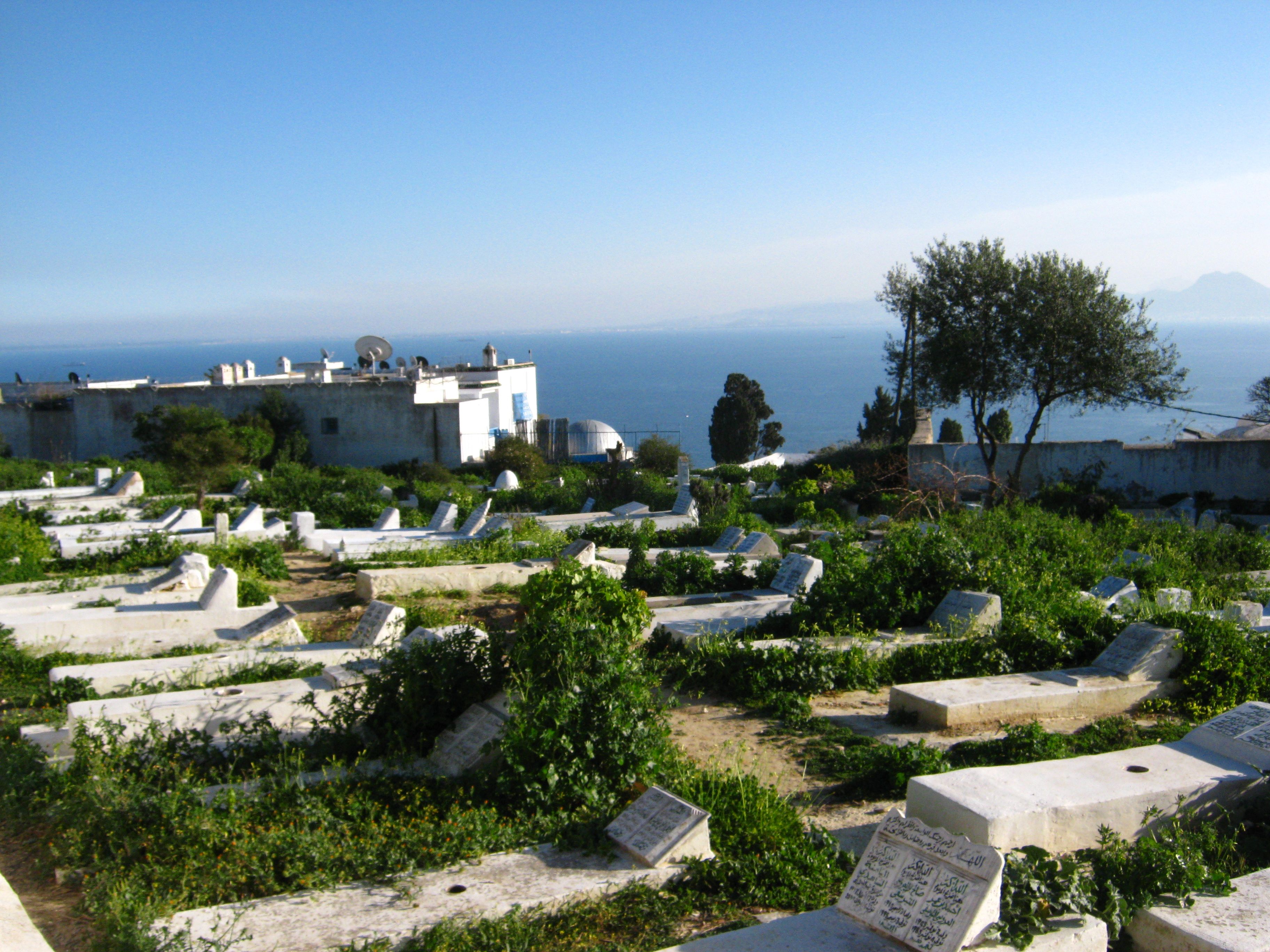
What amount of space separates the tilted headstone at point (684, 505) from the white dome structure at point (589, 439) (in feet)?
57.4

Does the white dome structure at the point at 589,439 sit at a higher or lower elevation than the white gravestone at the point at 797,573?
lower

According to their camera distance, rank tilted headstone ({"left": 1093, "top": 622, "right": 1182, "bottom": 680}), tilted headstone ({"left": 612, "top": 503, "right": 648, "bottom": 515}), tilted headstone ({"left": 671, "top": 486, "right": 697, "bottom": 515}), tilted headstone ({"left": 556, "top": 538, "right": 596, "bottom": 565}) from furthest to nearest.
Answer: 1. tilted headstone ({"left": 612, "top": 503, "right": 648, "bottom": 515})
2. tilted headstone ({"left": 671, "top": 486, "right": 697, "bottom": 515})
3. tilted headstone ({"left": 556, "top": 538, "right": 596, "bottom": 565})
4. tilted headstone ({"left": 1093, "top": 622, "right": 1182, "bottom": 680})

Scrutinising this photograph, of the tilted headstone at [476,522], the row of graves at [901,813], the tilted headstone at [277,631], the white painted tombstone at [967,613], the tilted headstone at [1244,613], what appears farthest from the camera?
the tilted headstone at [476,522]

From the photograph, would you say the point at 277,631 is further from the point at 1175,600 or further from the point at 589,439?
the point at 589,439

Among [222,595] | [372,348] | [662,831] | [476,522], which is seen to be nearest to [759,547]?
[476,522]

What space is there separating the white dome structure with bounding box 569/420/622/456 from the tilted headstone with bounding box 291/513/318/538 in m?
19.4

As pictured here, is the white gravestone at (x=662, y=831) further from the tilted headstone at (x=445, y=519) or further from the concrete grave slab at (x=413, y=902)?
the tilted headstone at (x=445, y=519)

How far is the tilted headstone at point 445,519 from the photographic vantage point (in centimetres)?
1623

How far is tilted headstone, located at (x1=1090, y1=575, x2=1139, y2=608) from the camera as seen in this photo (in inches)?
373

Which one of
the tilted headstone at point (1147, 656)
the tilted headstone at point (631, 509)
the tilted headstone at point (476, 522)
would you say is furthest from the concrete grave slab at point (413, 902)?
the tilted headstone at point (631, 509)

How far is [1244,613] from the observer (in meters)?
9.02

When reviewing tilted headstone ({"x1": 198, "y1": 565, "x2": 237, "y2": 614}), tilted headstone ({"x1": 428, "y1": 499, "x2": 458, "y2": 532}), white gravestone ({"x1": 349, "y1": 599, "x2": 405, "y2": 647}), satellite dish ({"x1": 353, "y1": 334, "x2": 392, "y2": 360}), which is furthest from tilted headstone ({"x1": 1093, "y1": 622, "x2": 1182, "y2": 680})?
satellite dish ({"x1": 353, "y1": 334, "x2": 392, "y2": 360})

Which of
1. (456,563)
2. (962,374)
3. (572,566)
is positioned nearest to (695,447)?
(962,374)

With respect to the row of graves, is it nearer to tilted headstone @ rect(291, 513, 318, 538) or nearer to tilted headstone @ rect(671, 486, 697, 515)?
tilted headstone @ rect(291, 513, 318, 538)
